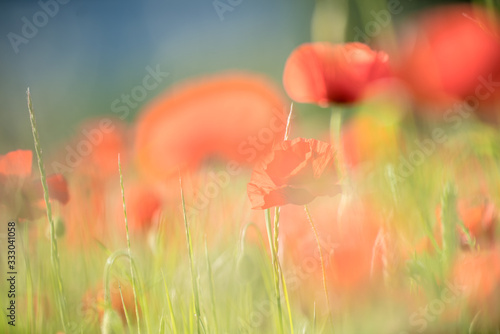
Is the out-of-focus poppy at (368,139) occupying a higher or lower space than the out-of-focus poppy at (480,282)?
higher

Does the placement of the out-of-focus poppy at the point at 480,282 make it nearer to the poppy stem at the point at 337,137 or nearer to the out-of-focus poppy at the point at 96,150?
the poppy stem at the point at 337,137

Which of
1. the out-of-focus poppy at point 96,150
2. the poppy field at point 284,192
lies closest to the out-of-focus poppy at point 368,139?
the poppy field at point 284,192

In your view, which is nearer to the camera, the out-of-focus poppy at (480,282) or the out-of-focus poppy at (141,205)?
the out-of-focus poppy at (480,282)

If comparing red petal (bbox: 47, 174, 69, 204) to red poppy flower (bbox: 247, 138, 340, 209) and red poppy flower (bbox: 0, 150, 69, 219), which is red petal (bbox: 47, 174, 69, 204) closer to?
red poppy flower (bbox: 0, 150, 69, 219)

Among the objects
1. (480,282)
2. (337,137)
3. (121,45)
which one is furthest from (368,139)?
(121,45)

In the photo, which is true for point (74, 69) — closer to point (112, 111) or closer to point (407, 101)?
point (112, 111)

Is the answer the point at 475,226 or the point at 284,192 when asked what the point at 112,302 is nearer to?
the point at 284,192

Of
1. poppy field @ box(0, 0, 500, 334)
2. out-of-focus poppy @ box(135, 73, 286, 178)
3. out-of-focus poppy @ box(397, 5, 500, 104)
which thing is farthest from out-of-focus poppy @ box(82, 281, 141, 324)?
out-of-focus poppy @ box(397, 5, 500, 104)
